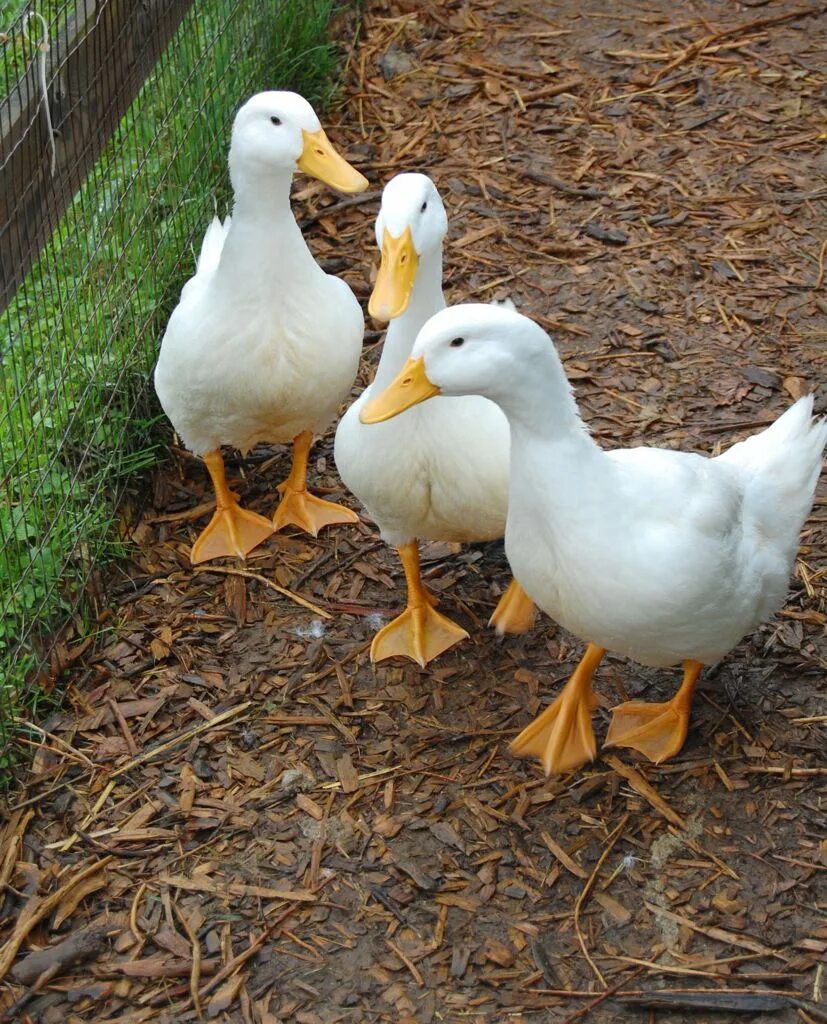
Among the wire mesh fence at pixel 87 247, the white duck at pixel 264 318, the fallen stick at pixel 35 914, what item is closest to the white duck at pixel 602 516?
the white duck at pixel 264 318

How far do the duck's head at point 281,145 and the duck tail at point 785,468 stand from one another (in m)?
1.38

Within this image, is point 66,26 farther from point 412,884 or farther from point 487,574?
point 412,884

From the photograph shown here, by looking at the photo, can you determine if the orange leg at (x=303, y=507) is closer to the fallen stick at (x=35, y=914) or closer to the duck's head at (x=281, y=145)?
the duck's head at (x=281, y=145)

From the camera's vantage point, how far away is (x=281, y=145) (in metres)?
3.72

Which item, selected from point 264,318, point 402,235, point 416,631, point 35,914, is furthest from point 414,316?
point 35,914

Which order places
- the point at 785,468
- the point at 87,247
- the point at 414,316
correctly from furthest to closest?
the point at 87,247 → the point at 785,468 → the point at 414,316

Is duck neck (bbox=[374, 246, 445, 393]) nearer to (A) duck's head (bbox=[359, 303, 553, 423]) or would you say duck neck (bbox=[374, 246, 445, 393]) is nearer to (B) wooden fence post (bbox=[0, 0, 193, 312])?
(A) duck's head (bbox=[359, 303, 553, 423])

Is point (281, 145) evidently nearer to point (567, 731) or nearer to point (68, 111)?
point (68, 111)

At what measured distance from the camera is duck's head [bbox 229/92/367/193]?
3723 mm

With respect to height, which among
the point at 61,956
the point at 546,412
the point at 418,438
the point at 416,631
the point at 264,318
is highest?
the point at 546,412

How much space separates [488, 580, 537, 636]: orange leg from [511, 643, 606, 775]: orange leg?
34cm

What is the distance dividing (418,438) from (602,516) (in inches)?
25.9

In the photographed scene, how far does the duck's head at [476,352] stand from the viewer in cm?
286

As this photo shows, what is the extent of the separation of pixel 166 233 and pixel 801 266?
2513 millimetres
